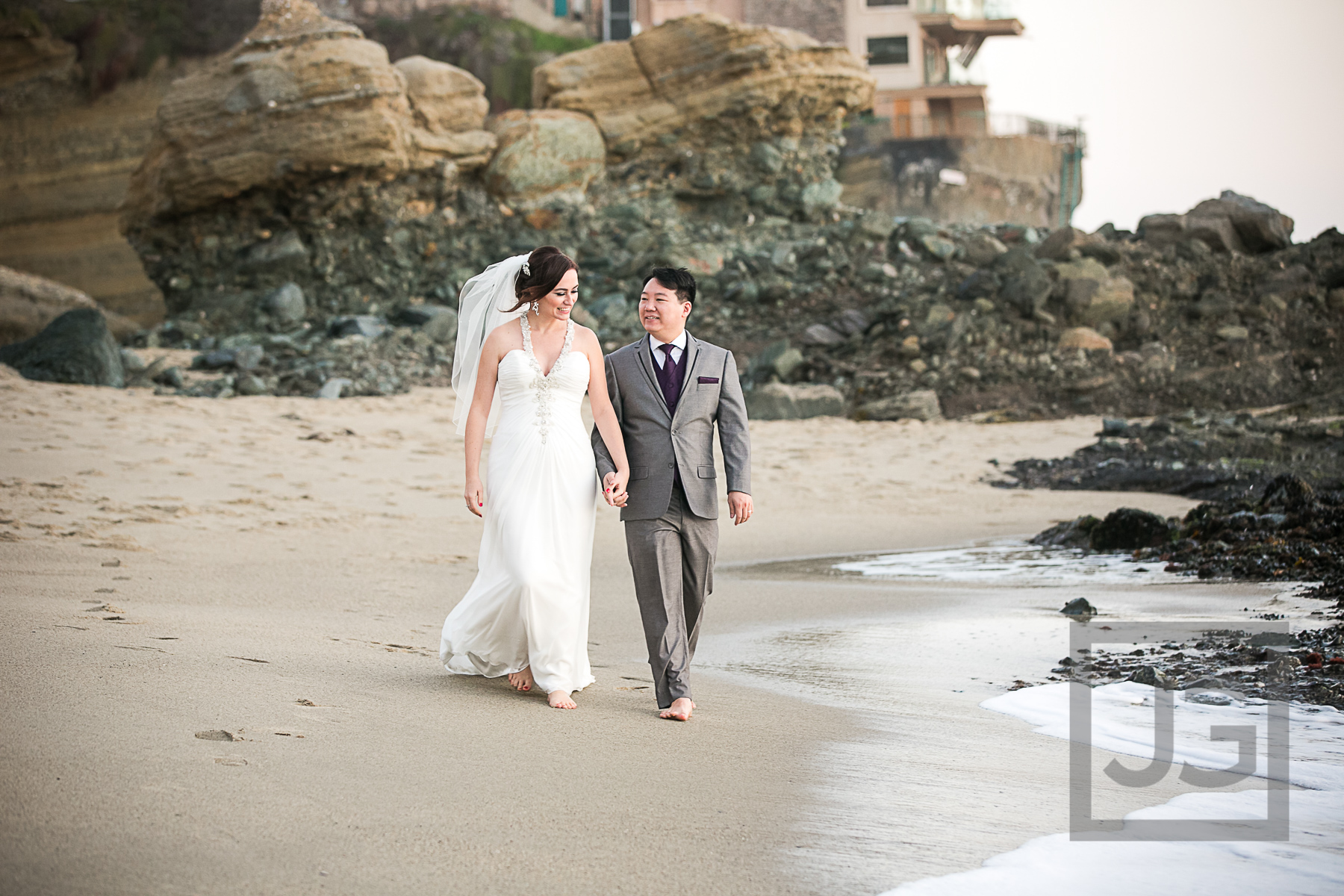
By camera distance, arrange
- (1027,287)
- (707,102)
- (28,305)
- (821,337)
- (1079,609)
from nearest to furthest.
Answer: (1079,609) < (1027,287) < (821,337) < (28,305) < (707,102)

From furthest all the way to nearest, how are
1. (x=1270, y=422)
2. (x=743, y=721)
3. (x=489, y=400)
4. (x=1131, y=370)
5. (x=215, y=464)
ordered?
(x=1131, y=370) < (x=1270, y=422) < (x=215, y=464) < (x=489, y=400) < (x=743, y=721)

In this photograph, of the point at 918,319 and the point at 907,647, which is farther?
the point at 918,319

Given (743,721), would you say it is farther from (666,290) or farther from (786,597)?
(786,597)

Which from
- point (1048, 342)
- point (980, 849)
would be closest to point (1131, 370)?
point (1048, 342)

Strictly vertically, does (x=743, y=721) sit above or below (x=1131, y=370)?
below

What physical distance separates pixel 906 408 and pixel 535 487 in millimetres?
11939

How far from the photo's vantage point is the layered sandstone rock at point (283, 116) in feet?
65.5

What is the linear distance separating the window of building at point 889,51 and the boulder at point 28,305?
27623 millimetres

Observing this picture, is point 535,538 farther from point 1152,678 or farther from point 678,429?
point 1152,678

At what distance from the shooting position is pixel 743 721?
398 centimetres

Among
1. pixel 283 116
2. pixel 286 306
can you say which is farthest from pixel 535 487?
pixel 283 116

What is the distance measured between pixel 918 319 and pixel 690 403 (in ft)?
47.2

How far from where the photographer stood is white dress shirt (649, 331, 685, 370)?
415 centimetres

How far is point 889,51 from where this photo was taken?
3856 centimetres
